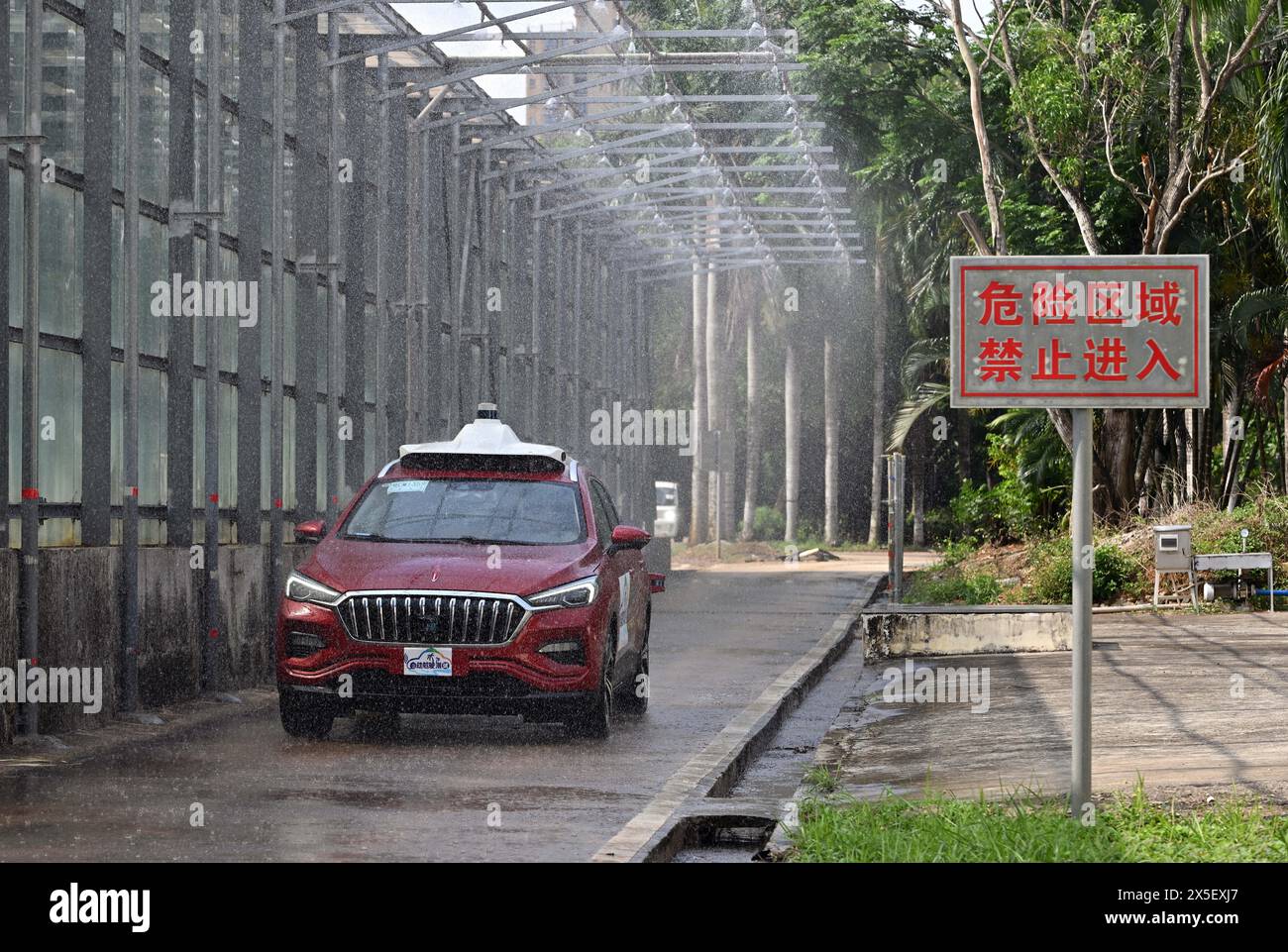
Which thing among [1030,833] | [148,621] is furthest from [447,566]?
[1030,833]

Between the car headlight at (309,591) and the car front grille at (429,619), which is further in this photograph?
the car headlight at (309,591)

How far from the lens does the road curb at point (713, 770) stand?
8.80 metres

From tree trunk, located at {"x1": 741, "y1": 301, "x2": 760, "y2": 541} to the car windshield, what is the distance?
145 ft

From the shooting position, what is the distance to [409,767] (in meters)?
11.6

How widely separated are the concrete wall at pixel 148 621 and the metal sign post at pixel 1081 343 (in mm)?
6343

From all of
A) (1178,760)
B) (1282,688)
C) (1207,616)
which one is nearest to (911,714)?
(1282,688)

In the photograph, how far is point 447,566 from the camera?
12.9 m

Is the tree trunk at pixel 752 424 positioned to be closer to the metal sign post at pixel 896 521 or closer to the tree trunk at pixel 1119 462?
the tree trunk at pixel 1119 462

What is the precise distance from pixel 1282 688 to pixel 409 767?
265 inches

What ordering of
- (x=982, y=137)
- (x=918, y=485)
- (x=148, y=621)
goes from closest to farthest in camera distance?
(x=148, y=621) → (x=982, y=137) → (x=918, y=485)

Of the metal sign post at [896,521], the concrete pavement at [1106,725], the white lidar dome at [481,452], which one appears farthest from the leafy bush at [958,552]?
the white lidar dome at [481,452]

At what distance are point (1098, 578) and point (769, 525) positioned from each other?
4365cm

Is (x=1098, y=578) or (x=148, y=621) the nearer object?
(x=148, y=621)

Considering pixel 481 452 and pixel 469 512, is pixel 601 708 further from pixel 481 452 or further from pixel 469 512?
pixel 481 452
